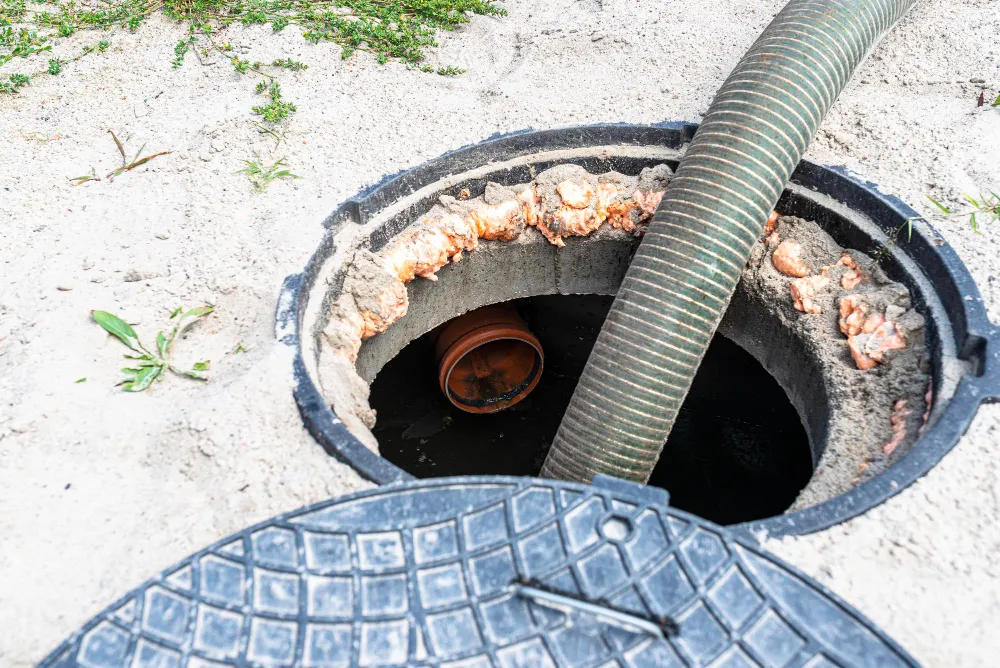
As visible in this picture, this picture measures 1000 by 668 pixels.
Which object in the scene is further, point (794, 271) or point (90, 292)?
point (794, 271)

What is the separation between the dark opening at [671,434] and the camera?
4.85 meters

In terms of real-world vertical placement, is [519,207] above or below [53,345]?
above

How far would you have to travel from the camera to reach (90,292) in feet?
10.7

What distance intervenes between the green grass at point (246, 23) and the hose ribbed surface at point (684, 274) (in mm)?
1839

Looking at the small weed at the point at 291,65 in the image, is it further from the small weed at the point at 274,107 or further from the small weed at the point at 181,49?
the small weed at the point at 181,49

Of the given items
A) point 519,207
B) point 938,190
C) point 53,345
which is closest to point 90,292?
point 53,345

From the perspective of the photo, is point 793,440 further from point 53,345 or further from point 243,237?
point 53,345

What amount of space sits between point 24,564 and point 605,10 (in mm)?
4210

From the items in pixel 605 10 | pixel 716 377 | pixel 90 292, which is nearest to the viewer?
pixel 90 292

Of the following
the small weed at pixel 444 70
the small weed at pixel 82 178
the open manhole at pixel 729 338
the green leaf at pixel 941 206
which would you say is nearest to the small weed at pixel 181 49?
the small weed at pixel 82 178

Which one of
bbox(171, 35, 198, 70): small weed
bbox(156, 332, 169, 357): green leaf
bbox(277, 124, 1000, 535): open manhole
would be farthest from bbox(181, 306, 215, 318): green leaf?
bbox(171, 35, 198, 70): small weed

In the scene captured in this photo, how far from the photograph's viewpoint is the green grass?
458 cm

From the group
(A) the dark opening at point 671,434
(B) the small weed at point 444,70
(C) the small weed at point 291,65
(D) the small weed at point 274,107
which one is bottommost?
(A) the dark opening at point 671,434

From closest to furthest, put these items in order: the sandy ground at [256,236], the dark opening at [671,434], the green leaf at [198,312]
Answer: the sandy ground at [256,236]
the green leaf at [198,312]
the dark opening at [671,434]
